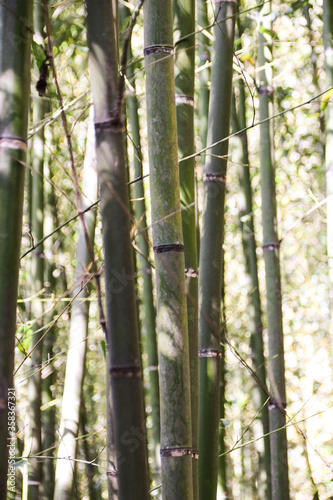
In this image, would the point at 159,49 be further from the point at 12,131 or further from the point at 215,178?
the point at 12,131

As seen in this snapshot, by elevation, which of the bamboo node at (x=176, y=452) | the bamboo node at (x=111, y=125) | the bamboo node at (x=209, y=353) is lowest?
the bamboo node at (x=176, y=452)

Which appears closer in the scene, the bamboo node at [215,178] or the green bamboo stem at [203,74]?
the bamboo node at [215,178]

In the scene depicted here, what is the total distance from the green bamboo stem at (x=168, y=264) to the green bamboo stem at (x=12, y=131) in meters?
0.31

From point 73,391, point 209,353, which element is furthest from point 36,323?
point 209,353

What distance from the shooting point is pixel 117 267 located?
782 millimetres

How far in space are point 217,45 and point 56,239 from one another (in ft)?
9.46

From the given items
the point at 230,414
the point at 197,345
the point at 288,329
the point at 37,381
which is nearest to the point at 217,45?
the point at 197,345

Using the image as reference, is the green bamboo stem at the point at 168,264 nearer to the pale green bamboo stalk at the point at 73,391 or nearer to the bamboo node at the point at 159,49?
the bamboo node at the point at 159,49

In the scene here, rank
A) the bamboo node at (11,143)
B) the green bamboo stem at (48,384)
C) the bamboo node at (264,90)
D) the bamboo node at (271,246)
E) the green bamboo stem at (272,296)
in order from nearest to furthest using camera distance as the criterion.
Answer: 1. the bamboo node at (11,143)
2. the green bamboo stem at (272,296)
3. the bamboo node at (271,246)
4. the bamboo node at (264,90)
5. the green bamboo stem at (48,384)

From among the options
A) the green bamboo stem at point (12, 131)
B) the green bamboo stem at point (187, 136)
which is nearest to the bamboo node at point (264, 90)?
the green bamboo stem at point (187, 136)

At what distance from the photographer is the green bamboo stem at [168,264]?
111 centimetres

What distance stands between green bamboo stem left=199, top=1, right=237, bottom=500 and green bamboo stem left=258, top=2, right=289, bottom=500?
652 mm

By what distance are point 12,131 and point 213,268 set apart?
665 mm

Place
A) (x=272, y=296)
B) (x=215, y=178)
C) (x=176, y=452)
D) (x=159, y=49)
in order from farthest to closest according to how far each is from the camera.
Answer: (x=272, y=296)
(x=215, y=178)
(x=159, y=49)
(x=176, y=452)
